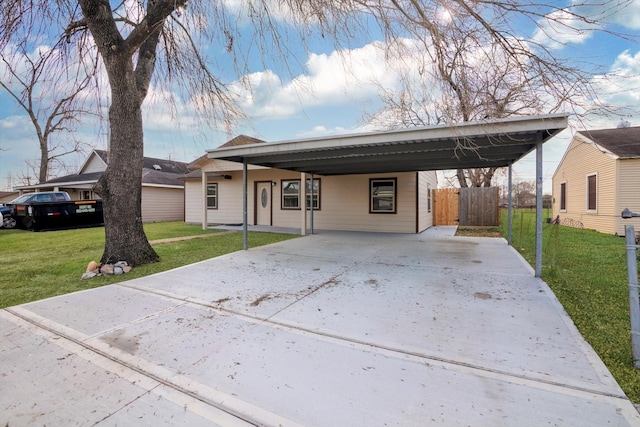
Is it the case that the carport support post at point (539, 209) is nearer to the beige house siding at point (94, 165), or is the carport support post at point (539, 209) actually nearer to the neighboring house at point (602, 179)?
the neighboring house at point (602, 179)

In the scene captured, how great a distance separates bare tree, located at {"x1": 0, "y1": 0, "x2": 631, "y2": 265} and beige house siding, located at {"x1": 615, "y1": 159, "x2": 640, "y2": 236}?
935 centimetres

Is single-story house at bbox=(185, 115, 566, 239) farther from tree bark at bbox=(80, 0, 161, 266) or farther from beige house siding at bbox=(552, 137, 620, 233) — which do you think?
beige house siding at bbox=(552, 137, 620, 233)

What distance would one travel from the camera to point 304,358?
2.50 metres

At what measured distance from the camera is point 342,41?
4.51 meters

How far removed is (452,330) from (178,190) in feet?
62.9

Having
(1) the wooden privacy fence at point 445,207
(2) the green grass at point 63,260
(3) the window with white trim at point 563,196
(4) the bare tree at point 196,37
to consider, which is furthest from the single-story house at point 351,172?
(3) the window with white trim at point 563,196

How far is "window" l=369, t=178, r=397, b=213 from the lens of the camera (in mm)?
11172

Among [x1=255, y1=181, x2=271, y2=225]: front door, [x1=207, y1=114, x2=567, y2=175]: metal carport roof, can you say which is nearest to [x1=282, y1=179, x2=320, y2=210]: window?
[x1=255, y1=181, x2=271, y2=225]: front door

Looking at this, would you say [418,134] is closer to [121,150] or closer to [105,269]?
[121,150]

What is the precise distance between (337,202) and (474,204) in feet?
21.9

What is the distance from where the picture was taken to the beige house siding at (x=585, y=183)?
34.6 feet

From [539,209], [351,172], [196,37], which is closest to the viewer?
[539,209]

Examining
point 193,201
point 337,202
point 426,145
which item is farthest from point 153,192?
point 426,145

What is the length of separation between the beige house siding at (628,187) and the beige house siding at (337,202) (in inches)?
238
